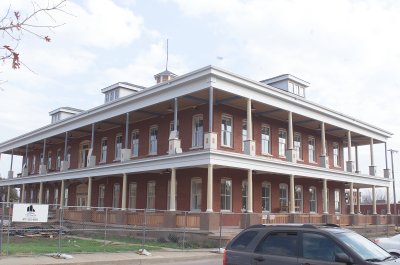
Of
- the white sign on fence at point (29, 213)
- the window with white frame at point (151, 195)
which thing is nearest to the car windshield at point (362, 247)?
the white sign on fence at point (29, 213)

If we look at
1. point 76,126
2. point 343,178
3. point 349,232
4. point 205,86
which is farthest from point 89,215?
point 349,232

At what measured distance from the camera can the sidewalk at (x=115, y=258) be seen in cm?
1503

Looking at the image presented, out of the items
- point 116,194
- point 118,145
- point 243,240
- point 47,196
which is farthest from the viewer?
point 47,196

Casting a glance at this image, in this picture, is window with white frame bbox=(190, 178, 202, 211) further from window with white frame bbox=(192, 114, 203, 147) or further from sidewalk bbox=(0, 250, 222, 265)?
sidewalk bbox=(0, 250, 222, 265)

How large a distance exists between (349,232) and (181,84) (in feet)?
63.0

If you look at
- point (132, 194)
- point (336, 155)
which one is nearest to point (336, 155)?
point (336, 155)

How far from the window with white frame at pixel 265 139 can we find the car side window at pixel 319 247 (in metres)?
24.4

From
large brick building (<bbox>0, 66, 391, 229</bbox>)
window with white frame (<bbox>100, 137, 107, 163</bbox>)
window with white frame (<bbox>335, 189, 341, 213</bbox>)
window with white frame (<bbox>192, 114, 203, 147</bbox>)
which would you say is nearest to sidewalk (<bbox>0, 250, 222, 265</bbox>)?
large brick building (<bbox>0, 66, 391, 229</bbox>)

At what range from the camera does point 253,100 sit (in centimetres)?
2861

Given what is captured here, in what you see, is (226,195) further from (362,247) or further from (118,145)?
(362,247)

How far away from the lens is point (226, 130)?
98.9ft

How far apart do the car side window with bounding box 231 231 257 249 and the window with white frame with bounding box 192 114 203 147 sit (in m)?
20.3

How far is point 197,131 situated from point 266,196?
723 cm

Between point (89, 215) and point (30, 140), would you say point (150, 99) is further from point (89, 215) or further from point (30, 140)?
point (30, 140)
